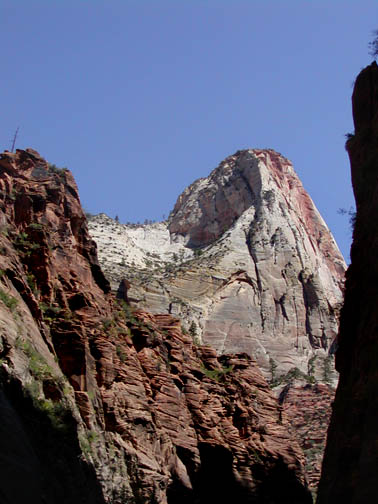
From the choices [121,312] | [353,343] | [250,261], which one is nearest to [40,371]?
[353,343]

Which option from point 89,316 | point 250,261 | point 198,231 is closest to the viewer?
point 89,316

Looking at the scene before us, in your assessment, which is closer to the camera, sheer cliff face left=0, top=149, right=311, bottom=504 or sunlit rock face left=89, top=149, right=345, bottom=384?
sheer cliff face left=0, top=149, right=311, bottom=504

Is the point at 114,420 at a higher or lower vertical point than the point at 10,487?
higher

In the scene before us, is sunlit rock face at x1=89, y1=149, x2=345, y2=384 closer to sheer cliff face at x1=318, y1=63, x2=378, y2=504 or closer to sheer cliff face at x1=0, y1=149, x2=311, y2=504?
sheer cliff face at x1=0, y1=149, x2=311, y2=504

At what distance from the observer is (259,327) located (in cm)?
9356

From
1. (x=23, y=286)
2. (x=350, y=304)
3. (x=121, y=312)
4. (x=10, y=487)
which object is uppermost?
(x=121, y=312)

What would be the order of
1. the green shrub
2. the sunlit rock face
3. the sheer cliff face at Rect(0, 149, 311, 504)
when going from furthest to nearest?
the sunlit rock face → the green shrub → the sheer cliff face at Rect(0, 149, 311, 504)

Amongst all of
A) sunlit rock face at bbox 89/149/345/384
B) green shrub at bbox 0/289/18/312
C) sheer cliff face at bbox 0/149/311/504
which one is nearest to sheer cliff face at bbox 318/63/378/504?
sheer cliff face at bbox 0/149/311/504

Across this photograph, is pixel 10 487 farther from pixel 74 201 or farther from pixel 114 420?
pixel 74 201

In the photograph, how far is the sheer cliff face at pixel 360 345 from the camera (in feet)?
97.1

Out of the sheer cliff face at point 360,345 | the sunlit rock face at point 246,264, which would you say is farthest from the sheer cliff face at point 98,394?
the sunlit rock face at point 246,264

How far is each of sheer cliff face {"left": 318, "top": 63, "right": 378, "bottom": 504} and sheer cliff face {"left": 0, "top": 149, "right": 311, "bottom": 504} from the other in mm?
9069

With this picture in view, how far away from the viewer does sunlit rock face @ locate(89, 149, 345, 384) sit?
9012cm

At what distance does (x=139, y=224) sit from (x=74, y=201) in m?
87.2
